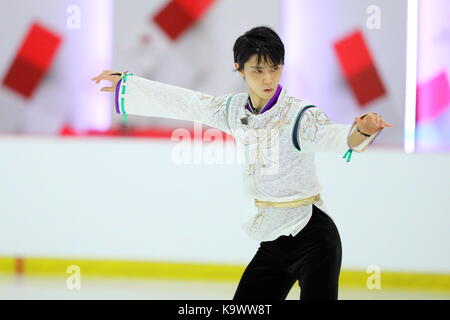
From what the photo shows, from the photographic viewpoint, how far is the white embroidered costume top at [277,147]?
2.37 metres

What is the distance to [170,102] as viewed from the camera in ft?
8.86

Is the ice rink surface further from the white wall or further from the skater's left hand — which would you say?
the skater's left hand

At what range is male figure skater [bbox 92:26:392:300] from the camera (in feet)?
7.66

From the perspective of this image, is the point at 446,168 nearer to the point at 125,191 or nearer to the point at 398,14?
the point at 398,14

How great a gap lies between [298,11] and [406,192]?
5.68ft

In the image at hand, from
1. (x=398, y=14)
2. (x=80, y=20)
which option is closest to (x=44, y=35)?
(x=80, y=20)

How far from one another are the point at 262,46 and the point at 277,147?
398 mm

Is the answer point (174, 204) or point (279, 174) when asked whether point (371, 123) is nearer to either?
point (279, 174)

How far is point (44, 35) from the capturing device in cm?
537

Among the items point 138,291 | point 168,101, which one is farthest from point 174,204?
point 168,101

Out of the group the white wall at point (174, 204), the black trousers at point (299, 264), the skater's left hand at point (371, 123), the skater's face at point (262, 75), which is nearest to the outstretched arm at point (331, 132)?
the skater's left hand at point (371, 123)

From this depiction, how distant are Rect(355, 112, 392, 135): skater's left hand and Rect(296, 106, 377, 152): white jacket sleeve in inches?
1.6

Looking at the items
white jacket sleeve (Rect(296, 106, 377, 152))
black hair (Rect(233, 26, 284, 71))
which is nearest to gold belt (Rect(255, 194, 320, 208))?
white jacket sleeve (Rect(296, 106, 377, 152))

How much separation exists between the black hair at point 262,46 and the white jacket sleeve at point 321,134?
0.79 ft
